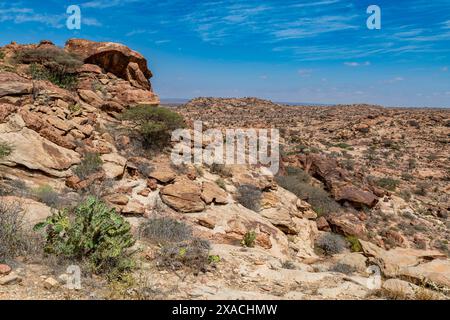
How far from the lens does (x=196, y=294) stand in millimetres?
4074

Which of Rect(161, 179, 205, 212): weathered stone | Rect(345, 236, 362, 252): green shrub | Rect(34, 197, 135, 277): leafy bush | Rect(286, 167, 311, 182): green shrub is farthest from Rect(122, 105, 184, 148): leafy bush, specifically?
Rect(34, 197, 135, 277): leafy bush

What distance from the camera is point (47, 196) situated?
22.4 ft

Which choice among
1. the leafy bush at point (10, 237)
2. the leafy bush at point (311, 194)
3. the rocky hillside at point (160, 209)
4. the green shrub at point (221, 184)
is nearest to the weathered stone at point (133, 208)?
the rocky hillside at point (160, 209)

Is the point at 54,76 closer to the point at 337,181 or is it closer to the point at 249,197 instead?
the point at 249,197

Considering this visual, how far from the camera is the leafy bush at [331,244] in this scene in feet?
30.9

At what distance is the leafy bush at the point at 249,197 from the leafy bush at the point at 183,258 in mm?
4890

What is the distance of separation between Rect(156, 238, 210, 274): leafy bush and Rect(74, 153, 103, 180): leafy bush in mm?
4161

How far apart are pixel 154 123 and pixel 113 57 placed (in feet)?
15.5

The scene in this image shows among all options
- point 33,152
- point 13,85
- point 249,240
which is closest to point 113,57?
point 13,85
